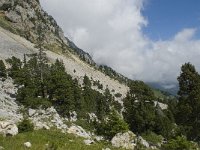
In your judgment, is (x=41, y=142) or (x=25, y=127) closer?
(x=41, y=142)

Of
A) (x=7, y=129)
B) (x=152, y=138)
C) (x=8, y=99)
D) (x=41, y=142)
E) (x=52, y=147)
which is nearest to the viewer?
(x=52, y=147)

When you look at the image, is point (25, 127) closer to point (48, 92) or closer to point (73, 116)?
Result: point (73, 116)

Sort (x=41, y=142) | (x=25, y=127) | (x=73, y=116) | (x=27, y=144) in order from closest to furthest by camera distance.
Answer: (x=27, y=144), (x=41, y=142), (x=25, y=127), (x=73, y=116)

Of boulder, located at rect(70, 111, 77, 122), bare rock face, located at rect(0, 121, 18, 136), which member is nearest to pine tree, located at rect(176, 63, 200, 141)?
boulder, located at rect(70, 111, 77, 122)

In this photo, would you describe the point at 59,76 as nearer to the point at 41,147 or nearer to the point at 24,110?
the point at 24,110

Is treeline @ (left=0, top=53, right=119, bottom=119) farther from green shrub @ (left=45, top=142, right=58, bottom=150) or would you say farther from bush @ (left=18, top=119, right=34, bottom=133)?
green shrub @ (left=45, top=142, right=58, bottom=150)

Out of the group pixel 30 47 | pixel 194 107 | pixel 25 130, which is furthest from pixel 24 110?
pixel 30 47

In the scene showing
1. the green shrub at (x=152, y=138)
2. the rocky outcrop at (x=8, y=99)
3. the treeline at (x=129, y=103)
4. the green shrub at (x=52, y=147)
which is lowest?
the rocky outcrop at (x=8, y=99)

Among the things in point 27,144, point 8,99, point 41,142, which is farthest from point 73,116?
point 27,144

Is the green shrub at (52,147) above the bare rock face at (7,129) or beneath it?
above

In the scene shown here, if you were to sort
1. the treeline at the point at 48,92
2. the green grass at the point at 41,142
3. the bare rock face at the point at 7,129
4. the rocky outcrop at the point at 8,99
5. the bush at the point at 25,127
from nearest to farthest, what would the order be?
1. the green grass at the point at 41,142
2. the bare rock face at the point at 7,129
3. the bush at the point at 25,127
4. the rocky outcrop at the point at 8,99
5. the treeline at the point at 48,92

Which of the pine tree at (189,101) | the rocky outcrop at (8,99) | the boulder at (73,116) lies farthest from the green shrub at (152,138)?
the rocky outcrop at (8,99)

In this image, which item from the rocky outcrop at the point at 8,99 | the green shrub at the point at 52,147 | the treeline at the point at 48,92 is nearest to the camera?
the green shrub at the point at 52,147

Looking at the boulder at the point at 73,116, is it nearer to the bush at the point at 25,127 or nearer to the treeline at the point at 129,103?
the treeline at the point at 129,103
